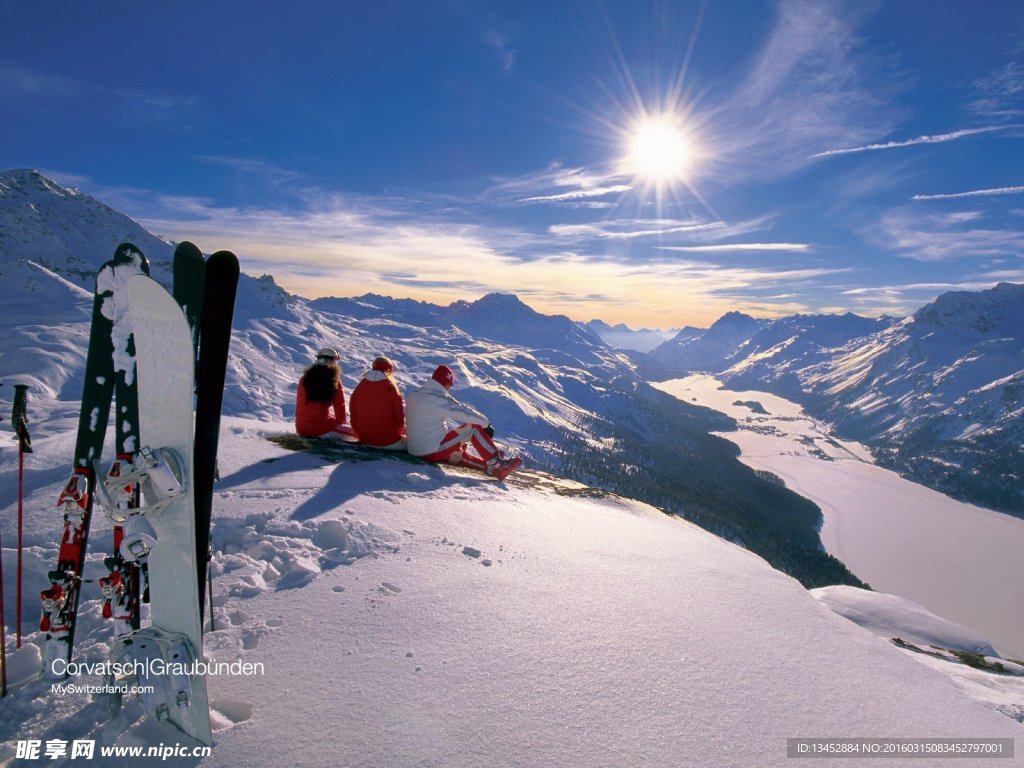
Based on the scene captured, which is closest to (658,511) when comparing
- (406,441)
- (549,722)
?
(406,441)

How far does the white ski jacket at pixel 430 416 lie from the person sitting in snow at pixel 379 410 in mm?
262

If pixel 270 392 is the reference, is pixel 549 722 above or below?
above

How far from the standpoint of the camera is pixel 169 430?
3.17 metres

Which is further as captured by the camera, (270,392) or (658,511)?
(270,392)

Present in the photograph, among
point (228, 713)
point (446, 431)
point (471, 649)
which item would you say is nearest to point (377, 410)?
point (446, 431)

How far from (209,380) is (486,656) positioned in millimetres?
2962

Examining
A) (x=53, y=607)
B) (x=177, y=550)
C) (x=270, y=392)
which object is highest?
(x=177, y=550)

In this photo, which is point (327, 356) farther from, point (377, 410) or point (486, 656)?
point (486, 656)

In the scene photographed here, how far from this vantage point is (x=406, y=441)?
10656 mm

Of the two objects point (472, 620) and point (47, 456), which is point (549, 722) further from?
point (47, 456)

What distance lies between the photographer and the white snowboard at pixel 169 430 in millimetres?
3020

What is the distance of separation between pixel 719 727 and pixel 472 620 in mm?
1948

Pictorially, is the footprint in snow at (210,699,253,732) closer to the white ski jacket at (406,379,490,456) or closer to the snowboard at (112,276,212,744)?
the snowboard at (112,276,212,744)

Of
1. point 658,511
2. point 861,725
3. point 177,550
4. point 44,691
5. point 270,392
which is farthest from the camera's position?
point 270,392
